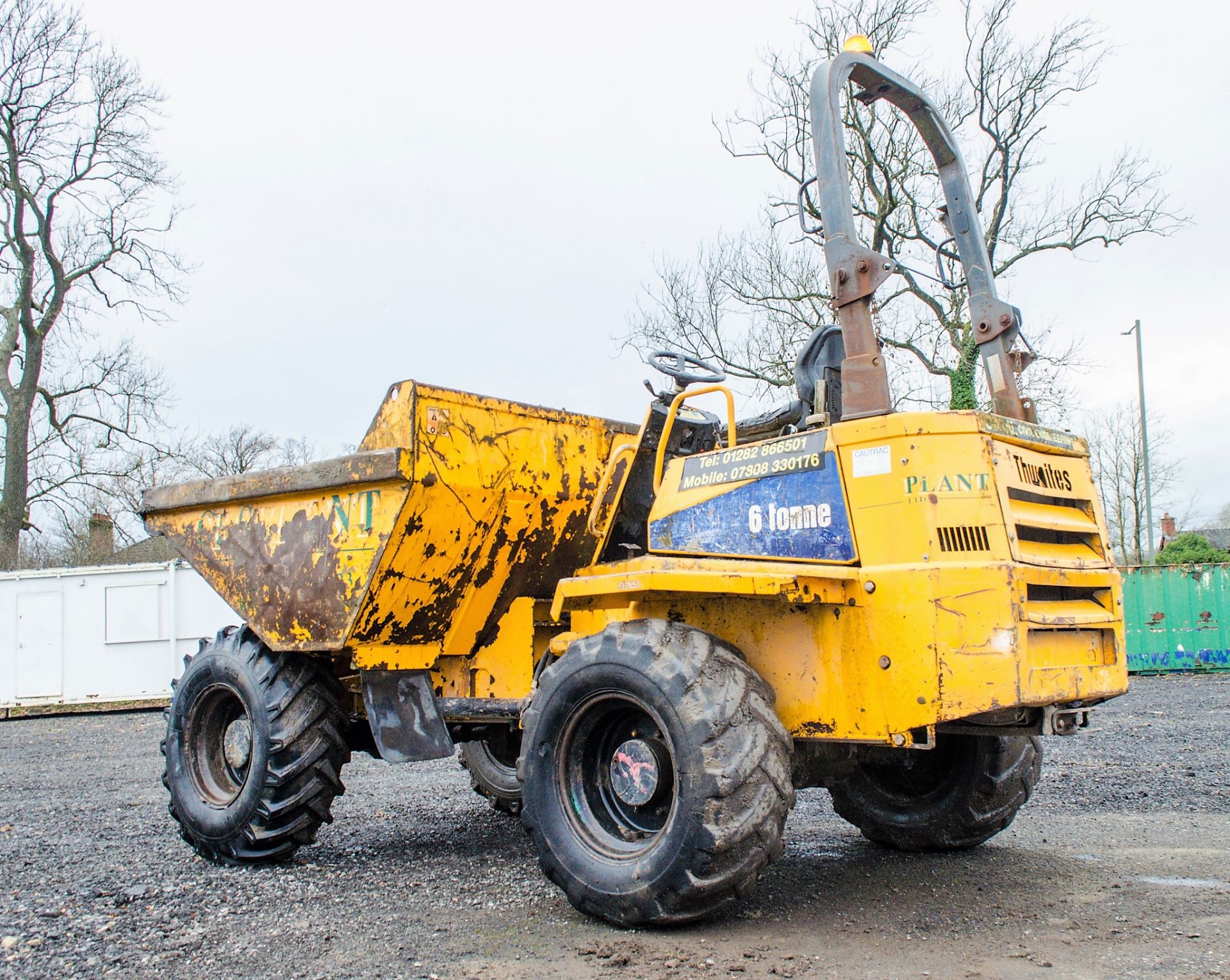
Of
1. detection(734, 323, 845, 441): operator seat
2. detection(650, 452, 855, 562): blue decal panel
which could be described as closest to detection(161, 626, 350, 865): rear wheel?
detection(650, 452, 855, 562): blue decal panel

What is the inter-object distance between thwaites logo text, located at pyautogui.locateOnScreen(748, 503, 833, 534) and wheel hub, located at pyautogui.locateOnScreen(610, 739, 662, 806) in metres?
0.97

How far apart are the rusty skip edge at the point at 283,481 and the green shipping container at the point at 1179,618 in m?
15.7

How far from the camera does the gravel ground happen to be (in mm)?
3807

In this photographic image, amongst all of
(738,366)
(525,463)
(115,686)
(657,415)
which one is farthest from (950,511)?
(738,366)

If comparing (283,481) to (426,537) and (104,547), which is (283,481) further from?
(104,547)

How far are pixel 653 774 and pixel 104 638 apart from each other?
1526 cm

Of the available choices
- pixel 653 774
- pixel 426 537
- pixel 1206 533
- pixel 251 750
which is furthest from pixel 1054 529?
pixel 1206 533

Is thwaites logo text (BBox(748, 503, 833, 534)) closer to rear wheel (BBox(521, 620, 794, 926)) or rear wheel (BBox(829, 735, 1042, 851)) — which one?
rear wheel (BBox(521, 620, 794, 926))

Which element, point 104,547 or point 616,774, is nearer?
point 616,774

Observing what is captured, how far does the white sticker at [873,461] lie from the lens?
13.6 ft

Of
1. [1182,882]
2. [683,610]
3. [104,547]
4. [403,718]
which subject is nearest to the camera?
[683,610]

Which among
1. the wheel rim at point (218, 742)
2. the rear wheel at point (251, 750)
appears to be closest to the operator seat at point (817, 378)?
the rear wheel at point (251, 750)

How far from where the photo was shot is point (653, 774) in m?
4.36

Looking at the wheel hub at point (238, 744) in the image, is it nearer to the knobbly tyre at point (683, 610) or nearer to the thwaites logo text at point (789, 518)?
the knobbly tyre at point (683, 610)
